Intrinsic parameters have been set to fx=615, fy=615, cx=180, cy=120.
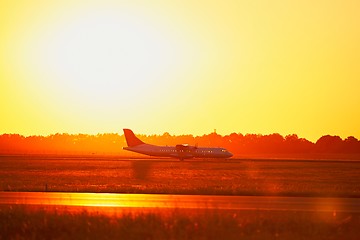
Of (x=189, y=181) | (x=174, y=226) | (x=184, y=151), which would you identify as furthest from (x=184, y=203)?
(x=184, y=151)

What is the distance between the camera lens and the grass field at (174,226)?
61.1 feet

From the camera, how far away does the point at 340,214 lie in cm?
2419

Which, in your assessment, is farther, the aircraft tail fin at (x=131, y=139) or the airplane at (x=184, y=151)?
the aircraft tail fin at (x=131, y=139)

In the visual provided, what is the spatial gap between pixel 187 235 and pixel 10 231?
582 cm

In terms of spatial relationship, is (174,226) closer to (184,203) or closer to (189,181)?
(184,203)

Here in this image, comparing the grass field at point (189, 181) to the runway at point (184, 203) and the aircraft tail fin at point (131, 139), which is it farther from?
the aircraft tail fin at point (131, 139)

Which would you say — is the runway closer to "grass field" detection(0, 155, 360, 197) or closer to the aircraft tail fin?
"grass field" detection(0, 155, 360, 197)

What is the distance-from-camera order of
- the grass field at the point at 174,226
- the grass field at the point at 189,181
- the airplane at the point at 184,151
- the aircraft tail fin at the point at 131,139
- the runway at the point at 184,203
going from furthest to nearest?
the aircraft tail fin at the point at 131,139
the airplane at the point at 184,151
the grass field at the point at 189,181
the runway at the point at 184,203
the grass field at the point at 174,226

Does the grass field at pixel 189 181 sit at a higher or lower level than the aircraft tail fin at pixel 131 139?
lower

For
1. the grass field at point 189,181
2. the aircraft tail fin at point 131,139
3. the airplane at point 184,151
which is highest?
the aircraft tail fin at point 131,139

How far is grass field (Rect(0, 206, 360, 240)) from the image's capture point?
733 inches

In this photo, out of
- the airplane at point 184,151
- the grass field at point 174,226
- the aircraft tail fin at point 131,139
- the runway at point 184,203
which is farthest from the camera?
the aircraft tail fin at point 131,139

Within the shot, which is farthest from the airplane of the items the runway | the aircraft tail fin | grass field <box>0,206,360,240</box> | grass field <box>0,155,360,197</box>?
grass field <box>0,206,360,240</box>

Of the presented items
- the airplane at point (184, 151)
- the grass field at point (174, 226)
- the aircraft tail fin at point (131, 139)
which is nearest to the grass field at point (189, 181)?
the grass field at point (174, 226)
